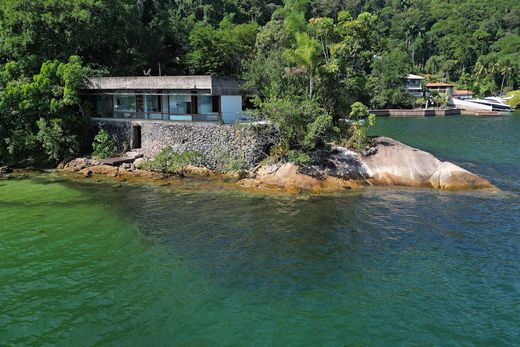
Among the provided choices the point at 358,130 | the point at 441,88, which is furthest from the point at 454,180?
the point at 441,88

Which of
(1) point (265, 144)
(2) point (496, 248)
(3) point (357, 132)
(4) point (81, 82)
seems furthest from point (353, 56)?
(4) point (81, 82)

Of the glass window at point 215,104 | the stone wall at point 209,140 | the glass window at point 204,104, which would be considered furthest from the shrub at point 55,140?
the glass window at point 215,104

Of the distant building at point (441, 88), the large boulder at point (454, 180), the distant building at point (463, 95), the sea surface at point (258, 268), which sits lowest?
the sea surface at point (258, 268)

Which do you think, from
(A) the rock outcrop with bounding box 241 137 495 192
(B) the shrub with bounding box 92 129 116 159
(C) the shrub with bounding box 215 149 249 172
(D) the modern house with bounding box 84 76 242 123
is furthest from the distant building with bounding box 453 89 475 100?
(B) the shrub with bounding box 92 129 116 159

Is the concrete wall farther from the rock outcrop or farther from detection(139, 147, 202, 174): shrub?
the rock outcrop

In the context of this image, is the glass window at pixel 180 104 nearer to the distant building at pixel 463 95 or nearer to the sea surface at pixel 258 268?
the sea surface at pixel 258 268
